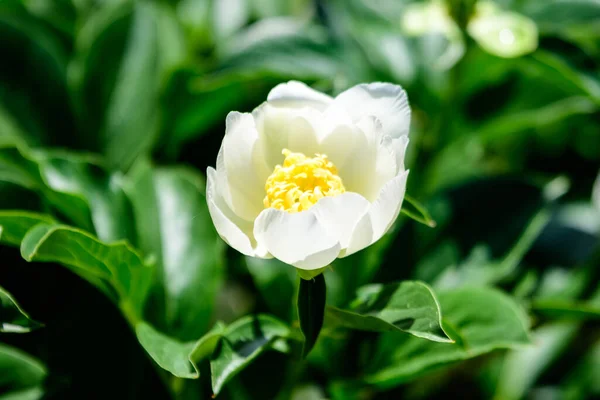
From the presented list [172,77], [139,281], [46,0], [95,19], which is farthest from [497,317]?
[46,0]

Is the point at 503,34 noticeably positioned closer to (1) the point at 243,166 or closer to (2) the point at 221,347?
(1) the point at 243,166

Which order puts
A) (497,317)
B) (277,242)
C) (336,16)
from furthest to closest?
(336,16)
(497,317)
(277,242)

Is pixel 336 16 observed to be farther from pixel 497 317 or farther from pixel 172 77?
pixel 497 317

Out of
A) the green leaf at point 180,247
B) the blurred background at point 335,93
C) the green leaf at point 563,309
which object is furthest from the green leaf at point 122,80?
the green leaf at point 563,309

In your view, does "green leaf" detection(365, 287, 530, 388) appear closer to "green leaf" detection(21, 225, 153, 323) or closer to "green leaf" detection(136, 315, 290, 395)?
"green leaf" detection(136, 315, 290, 395)

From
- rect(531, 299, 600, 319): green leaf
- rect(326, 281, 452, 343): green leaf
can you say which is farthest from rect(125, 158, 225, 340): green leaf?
rect(531, 299, 600, 319): green leaf

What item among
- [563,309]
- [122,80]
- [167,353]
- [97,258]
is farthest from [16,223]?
[563,309]

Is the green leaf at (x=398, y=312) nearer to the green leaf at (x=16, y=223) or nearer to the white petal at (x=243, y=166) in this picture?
the white petal at (x=243, y=166)
